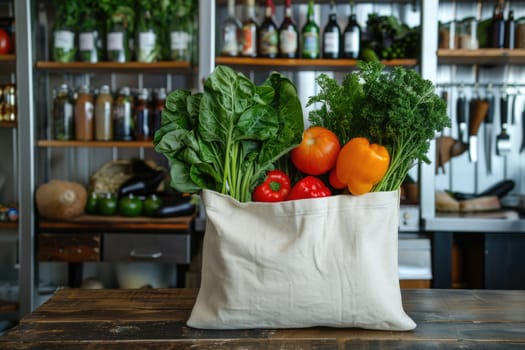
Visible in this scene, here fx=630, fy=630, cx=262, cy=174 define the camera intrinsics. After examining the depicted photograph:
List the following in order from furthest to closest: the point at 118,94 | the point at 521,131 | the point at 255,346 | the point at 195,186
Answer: the point at 521,131
the point at 118,94
the point at 195,186
the point at 255,346

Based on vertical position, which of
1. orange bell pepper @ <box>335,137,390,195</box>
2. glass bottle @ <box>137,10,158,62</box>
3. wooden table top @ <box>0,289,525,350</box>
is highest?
glass bottle @ <box>137,10,158,62</box>

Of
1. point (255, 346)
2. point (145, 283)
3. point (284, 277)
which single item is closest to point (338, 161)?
point (284, 277)

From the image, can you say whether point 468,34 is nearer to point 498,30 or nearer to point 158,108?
point 498,30

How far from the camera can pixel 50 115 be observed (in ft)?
10.4

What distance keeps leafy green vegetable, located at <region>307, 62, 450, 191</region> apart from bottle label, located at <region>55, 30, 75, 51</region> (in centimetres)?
217

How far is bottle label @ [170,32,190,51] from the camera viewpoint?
9.34 ft

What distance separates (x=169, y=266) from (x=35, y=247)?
2.15 ft

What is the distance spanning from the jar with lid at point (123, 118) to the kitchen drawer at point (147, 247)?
0.50m

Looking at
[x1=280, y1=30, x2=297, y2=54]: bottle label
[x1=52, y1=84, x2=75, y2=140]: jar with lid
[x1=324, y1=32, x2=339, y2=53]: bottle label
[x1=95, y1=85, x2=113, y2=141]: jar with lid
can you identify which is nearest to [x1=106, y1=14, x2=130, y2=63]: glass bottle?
[x1=95, y1=85, x2=113, y2=141]: jar with lid

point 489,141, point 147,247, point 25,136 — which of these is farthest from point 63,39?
point 489,141

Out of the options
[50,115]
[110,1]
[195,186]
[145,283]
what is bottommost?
[145,283]

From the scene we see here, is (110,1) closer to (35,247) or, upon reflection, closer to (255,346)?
(35,247)

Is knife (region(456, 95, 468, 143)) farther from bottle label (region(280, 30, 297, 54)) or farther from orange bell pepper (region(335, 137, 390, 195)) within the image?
orange bell pepper (region(335, 137, 390, 195))

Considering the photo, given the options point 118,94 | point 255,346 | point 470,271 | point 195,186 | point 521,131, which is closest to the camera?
point 255,346
